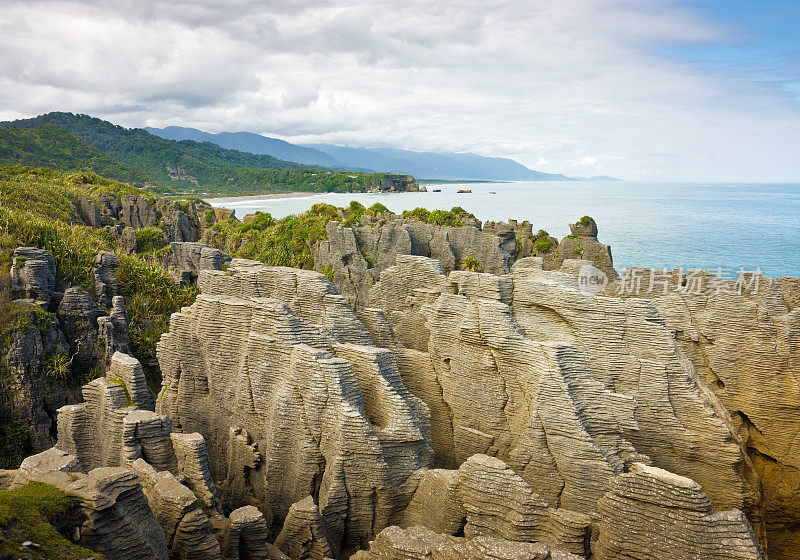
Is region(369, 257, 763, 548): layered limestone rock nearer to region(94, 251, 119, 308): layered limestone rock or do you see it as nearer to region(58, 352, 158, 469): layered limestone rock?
region(58, 352, 158, 469): layered limestone rock

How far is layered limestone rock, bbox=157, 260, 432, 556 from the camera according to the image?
11562 mm

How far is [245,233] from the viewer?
54281mm

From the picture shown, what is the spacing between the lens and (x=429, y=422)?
13164 millimetres

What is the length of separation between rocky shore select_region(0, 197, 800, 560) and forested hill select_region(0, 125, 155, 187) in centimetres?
11445

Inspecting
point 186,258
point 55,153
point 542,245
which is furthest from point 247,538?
point 55,153

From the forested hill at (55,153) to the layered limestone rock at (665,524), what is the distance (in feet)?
420

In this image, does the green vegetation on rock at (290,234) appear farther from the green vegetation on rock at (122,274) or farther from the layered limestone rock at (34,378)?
the layered limestone rock at (34,378)

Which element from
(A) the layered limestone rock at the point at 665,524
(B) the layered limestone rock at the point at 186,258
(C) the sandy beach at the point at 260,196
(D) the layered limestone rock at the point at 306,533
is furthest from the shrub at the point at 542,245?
(C) the sandy beach at the point at 260,196

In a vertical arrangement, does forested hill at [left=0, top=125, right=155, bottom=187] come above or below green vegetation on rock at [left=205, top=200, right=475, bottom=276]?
above

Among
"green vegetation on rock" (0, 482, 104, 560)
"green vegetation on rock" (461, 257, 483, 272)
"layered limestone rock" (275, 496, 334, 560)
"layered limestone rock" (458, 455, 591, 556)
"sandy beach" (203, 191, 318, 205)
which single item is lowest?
"layered limestone rock" (275, 496, 334, 560)

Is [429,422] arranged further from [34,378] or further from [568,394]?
[34,378]

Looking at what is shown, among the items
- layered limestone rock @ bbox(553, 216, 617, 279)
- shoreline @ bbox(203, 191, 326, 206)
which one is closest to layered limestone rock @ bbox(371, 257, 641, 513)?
layered limestone rock @ bbox(553, 216, 617, 279)

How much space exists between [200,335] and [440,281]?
8807mm

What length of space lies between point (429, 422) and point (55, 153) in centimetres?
13994
